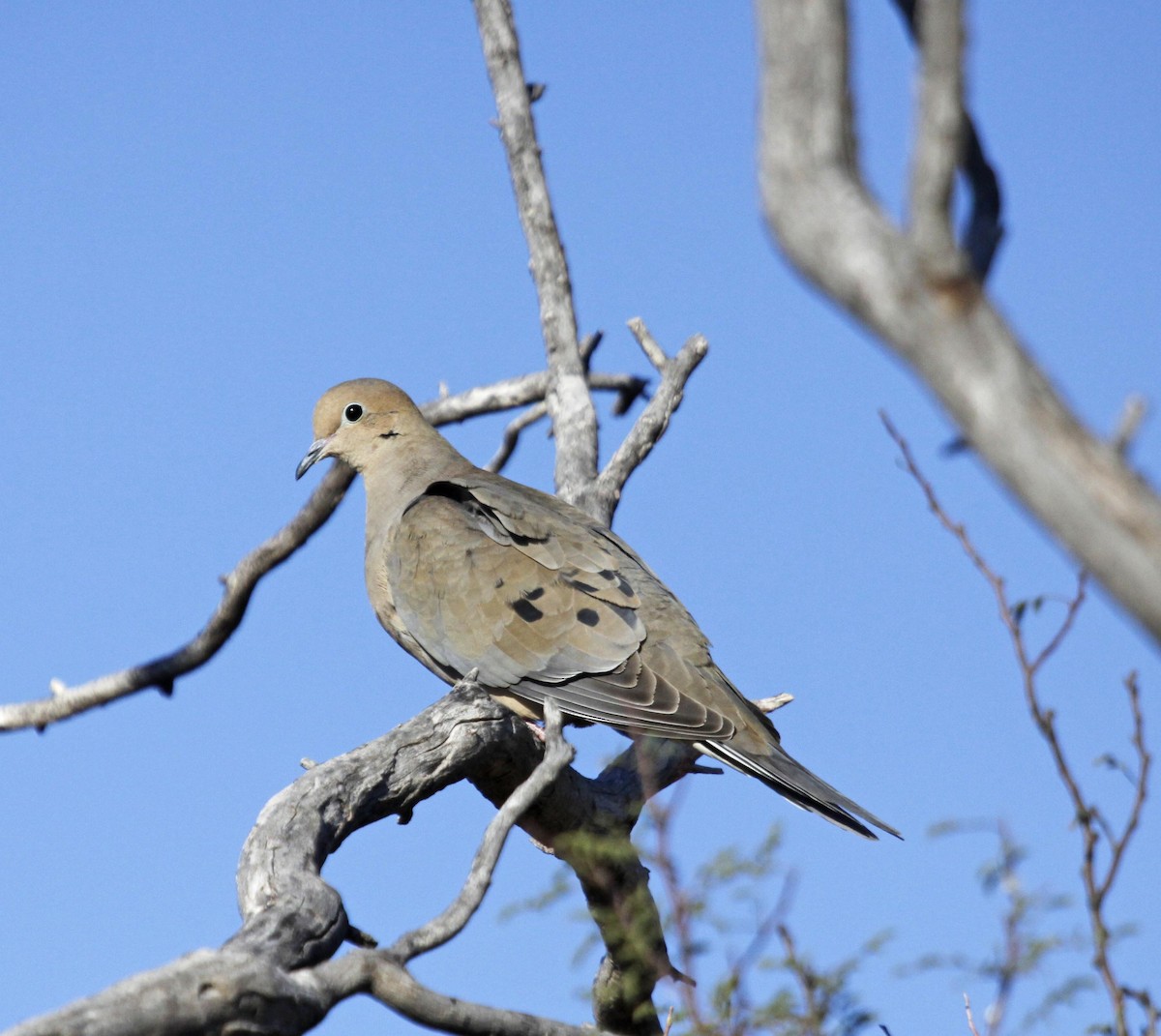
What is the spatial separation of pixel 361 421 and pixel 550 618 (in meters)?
1.62

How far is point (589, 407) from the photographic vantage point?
6164mm

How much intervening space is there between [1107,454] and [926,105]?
0.45m

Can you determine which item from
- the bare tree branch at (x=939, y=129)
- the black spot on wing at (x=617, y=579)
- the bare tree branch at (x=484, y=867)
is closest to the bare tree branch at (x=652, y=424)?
the black spot on wing at (x=617, y=579)

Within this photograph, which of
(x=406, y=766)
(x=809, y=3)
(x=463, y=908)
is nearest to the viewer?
(x=809, y=3)

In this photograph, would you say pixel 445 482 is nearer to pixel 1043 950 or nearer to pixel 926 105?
pixel 1043 950

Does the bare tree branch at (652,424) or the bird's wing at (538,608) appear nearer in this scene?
the bird's wing at (538,608)

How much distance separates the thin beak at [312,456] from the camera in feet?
19.9

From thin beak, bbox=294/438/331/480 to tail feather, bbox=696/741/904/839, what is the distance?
2.36 m

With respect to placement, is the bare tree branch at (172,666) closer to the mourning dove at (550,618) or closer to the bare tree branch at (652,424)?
the mourning dove at (550,618)

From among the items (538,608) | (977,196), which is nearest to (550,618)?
(538,608)

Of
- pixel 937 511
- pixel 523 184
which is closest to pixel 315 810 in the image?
pixel 937 511

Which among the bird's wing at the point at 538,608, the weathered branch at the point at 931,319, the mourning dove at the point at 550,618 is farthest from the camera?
the bird's wing at the point at 538,608

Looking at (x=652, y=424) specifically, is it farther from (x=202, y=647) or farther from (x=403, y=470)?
(x=202, y=647)

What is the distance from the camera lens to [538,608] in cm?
499
